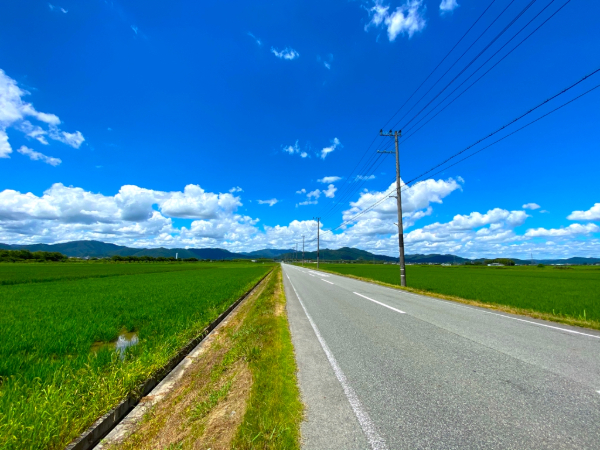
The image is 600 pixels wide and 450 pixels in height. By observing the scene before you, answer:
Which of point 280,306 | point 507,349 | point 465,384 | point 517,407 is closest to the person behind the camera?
point 517,407

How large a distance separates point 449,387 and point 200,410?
3188 mm

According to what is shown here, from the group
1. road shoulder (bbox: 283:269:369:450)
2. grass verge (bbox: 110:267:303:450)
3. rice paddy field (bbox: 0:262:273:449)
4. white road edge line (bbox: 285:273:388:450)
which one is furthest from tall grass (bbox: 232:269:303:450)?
rice paddy field (bbox: 0:262:273:449)

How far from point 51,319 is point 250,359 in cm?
695

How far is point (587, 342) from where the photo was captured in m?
5.73

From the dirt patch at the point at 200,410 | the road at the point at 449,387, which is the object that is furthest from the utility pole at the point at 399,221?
the dirt patch at the point at 200,410

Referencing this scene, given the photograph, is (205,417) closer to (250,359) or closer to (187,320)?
(250,359)

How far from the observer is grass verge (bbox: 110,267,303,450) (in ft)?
8.53

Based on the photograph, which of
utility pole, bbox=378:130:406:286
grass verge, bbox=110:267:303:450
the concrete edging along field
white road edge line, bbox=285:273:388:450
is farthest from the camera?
utility pole, bbox=378:130:406:286

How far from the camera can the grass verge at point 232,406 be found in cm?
260

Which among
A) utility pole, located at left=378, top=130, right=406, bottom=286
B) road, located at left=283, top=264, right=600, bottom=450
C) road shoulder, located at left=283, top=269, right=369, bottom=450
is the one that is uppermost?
utility pole, located at left=378, top=130, right=406, bottom=286

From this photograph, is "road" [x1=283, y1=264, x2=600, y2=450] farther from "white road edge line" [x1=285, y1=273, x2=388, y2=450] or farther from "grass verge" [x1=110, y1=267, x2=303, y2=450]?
"grass verge" [x1=110, y1=267, x2=303, y2=450]

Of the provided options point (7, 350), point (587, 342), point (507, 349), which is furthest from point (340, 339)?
point (7, 350)

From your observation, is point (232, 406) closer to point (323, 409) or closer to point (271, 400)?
point (271, 400)

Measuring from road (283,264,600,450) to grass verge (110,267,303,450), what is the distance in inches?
10.0
